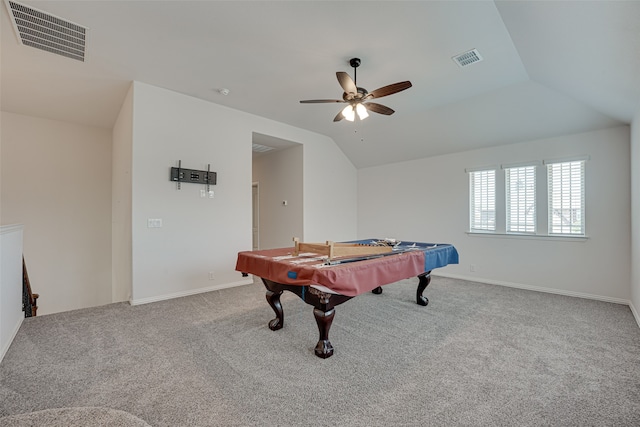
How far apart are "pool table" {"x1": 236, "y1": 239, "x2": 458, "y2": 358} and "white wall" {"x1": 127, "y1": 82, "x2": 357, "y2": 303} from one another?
1.66 metres

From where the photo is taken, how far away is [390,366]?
6.88 ft

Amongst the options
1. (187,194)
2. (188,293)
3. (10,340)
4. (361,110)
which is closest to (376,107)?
(361,110)

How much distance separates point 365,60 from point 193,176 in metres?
2.83

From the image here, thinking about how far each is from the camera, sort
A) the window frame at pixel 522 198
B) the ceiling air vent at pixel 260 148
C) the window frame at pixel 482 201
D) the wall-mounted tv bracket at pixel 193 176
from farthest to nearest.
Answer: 1. the ceiling air vent at pixel 260 148
2. the window frame at pixel 482 201
3. the window frame at pixel 522 198
4. the wall-mounted tv bracket at pixel 193 176

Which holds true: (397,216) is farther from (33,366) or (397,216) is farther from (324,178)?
(33,366)

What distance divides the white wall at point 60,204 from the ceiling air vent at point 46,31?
2.78 m

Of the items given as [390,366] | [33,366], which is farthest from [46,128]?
[390,366]

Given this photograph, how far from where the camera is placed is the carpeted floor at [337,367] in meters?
1.61

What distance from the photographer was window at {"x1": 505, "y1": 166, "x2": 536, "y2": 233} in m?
4.32

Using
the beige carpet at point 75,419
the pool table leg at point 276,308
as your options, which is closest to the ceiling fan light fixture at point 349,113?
the pool table leg at point 276,308

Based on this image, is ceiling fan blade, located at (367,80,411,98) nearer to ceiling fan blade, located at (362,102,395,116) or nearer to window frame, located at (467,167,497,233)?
ceiling fan blade, located at (362,102,395,116)

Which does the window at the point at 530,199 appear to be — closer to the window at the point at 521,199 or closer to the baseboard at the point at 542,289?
the window at the point at 521,199

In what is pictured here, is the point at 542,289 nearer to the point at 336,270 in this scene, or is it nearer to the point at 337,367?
the point at 337,367

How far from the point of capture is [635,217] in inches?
125
